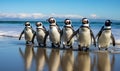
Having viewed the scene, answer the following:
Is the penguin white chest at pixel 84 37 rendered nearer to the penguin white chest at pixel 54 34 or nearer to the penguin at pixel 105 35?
the penguin at pixel 105 35

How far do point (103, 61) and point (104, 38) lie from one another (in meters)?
2.73

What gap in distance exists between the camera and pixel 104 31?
43.1 feet

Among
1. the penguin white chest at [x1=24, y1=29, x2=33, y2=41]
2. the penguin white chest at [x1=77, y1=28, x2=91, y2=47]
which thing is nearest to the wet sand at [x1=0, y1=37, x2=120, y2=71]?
the penguin white chest at [x1=77, y1=28, x2=91, y2=47]

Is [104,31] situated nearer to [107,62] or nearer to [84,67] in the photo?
[107,62]

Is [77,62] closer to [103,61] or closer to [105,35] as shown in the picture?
[103,61]

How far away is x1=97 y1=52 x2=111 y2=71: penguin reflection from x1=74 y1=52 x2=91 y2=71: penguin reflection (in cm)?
32

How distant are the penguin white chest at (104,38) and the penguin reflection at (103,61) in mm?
825

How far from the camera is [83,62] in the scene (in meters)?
10.2

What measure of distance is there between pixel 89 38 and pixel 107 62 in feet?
9.52

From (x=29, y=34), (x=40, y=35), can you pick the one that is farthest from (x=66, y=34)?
(x=29, y=34)

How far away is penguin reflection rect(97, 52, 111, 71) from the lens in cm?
917

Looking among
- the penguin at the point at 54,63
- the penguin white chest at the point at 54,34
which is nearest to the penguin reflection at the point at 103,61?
the penguin at the point at 54,63

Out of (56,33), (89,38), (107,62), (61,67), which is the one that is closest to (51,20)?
(56,33)

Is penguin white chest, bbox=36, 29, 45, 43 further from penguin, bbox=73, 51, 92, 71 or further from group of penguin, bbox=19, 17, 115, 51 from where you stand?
penguin, bbox=73, 51, 92, 71
